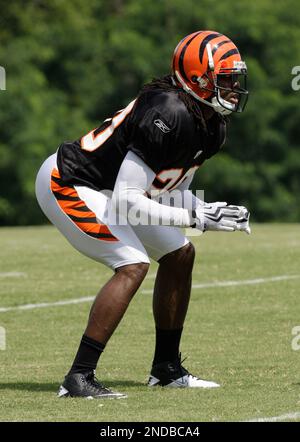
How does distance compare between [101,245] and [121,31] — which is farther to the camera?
[121,31]

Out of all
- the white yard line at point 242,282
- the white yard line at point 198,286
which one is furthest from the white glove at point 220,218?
the white yard line at point 242,282

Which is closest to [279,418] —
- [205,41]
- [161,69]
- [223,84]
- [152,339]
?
[223,84]

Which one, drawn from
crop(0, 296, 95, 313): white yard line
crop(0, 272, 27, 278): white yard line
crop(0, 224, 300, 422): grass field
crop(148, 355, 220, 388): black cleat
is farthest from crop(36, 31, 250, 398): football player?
crop(0, 272, 27, 278): white yard line

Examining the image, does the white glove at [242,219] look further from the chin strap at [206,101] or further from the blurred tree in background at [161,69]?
the blurred tree in background at [161,69]

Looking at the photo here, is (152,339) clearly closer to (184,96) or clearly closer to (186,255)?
(186,255)

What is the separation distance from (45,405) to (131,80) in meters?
34.3

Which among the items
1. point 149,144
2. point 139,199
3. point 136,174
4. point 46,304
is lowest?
point 46,304

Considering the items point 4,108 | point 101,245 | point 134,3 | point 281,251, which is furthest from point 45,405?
point 134,3

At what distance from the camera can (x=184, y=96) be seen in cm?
646

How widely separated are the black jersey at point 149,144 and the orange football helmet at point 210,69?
0.16 meters

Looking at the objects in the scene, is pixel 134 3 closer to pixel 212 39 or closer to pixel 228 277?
pixel 228 277

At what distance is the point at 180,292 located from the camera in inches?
276

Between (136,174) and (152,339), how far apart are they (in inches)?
111

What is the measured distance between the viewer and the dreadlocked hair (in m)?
6.42
